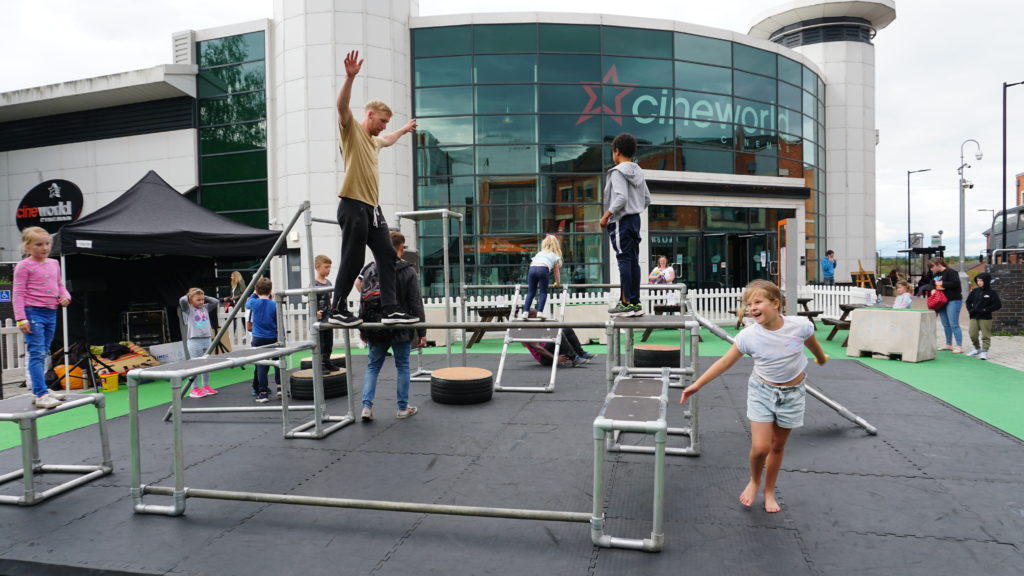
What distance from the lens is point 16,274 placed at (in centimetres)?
608

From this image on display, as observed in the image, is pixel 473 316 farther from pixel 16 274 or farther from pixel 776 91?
pixel 776 91

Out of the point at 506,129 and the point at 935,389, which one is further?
the point at 506,129

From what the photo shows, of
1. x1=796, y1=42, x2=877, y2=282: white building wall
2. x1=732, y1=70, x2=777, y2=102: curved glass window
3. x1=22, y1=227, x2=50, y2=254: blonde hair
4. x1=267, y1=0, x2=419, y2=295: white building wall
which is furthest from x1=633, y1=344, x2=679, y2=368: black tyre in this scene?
x1=796, y1=42, x2=877, y2=282: white building wall

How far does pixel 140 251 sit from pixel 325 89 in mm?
10091

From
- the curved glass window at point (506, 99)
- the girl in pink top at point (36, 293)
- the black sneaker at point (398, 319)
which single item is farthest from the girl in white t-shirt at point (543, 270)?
the curved glass window at point (506, 99)

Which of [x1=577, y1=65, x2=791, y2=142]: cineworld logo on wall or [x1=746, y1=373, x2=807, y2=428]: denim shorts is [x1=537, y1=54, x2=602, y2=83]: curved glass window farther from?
[x1=746, y1=373, x2=807, y2=428]: denim shorts

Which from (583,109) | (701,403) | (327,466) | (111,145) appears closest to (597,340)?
(701,403)

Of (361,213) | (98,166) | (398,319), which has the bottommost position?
(398,319)

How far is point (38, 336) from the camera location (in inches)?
247

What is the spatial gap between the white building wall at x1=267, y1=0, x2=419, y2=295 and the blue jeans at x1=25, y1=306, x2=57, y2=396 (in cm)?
1062

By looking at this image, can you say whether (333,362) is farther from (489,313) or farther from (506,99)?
(506,99)

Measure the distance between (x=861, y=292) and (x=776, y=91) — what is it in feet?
Result: 34.3

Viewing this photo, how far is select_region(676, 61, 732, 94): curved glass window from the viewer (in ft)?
64.4

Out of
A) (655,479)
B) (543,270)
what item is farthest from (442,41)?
(655,479)
